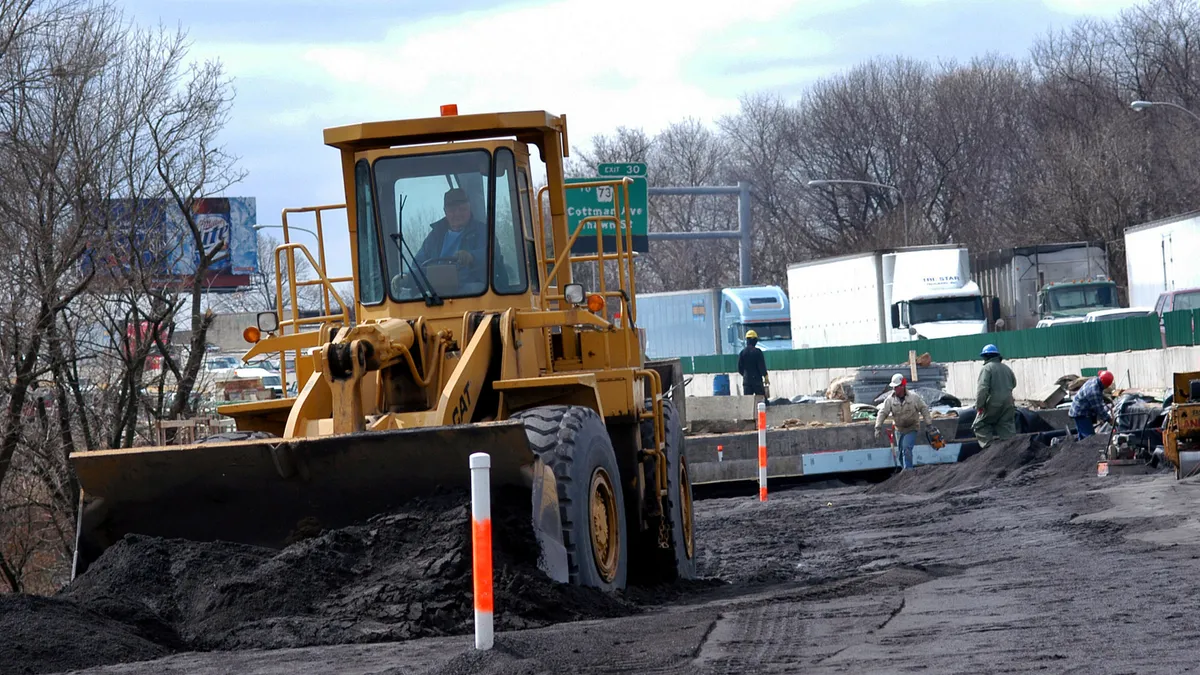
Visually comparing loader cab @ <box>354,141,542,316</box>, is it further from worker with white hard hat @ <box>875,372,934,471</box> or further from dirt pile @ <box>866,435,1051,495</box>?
worker with white hard hat @ <box>875,372,934,471</box>

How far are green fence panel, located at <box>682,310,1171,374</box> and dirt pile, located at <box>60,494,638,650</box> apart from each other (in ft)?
87.7

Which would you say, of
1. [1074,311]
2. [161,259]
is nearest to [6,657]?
[161,259]

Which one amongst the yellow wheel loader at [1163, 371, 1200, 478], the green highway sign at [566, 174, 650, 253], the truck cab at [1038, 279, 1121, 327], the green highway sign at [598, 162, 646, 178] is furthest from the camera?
the truck cab at [1038, 279, 1121, 327]

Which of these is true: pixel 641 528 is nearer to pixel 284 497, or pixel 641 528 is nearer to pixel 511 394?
pixel 511 394

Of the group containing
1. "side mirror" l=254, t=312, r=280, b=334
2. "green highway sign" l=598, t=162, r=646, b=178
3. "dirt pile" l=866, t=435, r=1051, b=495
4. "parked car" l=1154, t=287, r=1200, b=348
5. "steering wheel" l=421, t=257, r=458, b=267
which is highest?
"green highway sign" l=598, t=162, r=646, b=178

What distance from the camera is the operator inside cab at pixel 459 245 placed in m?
10.3

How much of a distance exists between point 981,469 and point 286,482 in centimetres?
1298

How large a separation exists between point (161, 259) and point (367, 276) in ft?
52.0

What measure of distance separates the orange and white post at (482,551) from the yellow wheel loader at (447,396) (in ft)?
4.37

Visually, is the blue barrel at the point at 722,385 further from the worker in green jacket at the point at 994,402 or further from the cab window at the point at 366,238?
the cab window at the point at 366,238

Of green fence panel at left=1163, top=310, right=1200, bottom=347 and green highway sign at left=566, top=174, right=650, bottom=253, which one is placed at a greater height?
green highway sign at left=566, top=174, right=650, bottom=253

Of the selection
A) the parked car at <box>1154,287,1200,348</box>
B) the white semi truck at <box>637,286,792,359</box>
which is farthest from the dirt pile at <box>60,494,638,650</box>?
the white semi truck at <box>637,286,792,359</box>

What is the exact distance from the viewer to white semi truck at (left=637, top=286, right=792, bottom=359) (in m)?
49.0

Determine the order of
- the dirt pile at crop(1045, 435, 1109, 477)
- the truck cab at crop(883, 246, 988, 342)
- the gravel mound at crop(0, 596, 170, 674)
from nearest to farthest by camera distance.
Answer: the gravel mound at crop(0, 596, 170, 674) < the dirt pile at crop(1045, 435, 1109, 477) < the truck cab at crop(883, 246, 988, 342)
